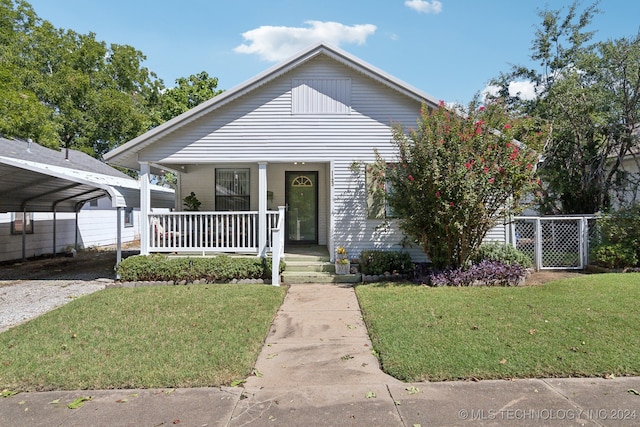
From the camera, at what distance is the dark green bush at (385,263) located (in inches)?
356

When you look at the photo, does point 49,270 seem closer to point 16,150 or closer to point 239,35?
point 16,150

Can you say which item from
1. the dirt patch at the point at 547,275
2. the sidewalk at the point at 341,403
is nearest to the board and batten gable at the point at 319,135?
the dirt patch at the point at 547,275

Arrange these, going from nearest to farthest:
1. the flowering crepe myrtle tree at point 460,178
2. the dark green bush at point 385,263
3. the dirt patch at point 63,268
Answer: the flowering crepe myrtle tree at point 460,178, the dark green bush at point 385,263, the dirt patch at point 63,268

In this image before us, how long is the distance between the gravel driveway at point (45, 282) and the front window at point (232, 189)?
3807 mm

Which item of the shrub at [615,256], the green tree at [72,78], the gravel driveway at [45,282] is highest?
the green tree at [72,78]

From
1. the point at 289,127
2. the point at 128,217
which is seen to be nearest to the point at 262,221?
the point at 289,127

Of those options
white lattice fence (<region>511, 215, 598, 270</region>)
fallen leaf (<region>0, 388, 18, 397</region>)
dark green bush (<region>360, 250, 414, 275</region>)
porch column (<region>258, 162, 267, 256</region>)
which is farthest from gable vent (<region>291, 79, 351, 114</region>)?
fallen leaf (<region>0, 388, 18, 397</region>)

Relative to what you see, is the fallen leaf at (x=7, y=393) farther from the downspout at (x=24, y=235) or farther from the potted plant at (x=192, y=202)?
the downspout at (x=24, y=235)

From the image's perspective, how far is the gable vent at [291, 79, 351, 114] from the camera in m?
9.87

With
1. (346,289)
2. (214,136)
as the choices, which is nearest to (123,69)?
(214,136)

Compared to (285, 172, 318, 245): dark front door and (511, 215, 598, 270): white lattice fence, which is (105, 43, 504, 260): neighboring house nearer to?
(511, 215, 598, 270): white lattice fence

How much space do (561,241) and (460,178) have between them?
438cm

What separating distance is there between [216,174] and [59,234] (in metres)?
7.74

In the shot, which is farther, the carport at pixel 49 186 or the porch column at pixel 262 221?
the porch column at pixel 262 221
